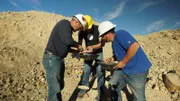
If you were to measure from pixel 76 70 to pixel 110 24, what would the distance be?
553 centimetres

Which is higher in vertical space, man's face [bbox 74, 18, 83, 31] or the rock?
man's face [bbox 74, 18, 83, 31]

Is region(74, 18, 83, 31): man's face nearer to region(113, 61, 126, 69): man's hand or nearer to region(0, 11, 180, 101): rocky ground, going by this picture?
region(113, 61, 126, 69): man's hand

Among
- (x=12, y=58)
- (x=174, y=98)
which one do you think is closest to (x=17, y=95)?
(x=12, y=58)

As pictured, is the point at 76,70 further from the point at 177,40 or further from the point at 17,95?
the point at 177,40

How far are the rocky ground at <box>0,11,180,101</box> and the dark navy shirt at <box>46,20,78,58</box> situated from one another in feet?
7.18

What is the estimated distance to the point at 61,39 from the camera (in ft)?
14.5

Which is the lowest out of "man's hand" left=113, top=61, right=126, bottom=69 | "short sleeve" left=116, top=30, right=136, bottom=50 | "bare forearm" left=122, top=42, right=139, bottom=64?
"man's hand" left=113, top=61, right=126, bottom=69

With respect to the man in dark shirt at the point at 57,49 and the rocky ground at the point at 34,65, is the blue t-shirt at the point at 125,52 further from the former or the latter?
the rocky ground at the point at 34,65

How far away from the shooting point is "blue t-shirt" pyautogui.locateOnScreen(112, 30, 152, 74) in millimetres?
3949

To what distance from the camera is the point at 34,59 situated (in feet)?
31.0

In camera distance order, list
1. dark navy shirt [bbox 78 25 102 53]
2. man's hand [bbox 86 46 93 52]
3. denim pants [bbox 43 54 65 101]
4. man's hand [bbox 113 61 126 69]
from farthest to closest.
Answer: dark navy shirt [bbox 78 25 102 53], man's hand [bbox 86 46 93 52], denim pants [bbox 43 54 65 101], man's hand [bbox 113 61 126 69]

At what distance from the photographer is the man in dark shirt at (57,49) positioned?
4413 mm

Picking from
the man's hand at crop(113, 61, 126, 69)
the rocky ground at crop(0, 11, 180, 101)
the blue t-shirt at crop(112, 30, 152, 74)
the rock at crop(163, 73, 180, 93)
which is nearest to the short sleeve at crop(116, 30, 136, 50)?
the blue t-shirt at crop(112, 30, 152, 74)

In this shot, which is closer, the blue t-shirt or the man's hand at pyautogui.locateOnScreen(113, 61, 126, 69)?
the blue t-shirt
